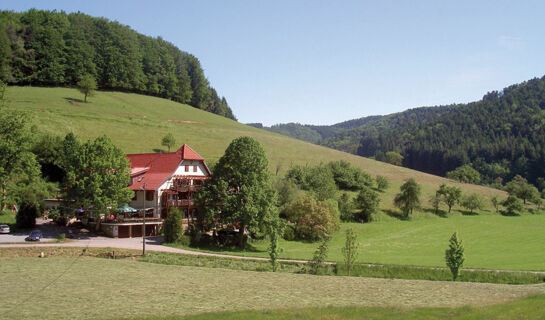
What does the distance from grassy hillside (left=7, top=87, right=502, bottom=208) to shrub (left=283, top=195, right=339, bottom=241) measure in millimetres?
23154

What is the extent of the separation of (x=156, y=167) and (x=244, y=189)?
1700cm

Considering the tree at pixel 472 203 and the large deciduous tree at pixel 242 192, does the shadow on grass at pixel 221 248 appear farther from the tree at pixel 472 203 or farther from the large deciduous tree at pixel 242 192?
the tree at pixel 472 203

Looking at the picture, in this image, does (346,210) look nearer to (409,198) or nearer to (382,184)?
(409,198)

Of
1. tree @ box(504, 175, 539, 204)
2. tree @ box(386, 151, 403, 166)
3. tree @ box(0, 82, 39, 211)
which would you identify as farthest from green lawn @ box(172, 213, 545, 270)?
tree @ box(386, 151, 403, 166)

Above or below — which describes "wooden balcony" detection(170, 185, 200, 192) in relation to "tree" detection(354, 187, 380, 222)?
above

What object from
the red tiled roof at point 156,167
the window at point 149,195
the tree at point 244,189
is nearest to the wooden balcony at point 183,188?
the red tiled roof at point 156,167

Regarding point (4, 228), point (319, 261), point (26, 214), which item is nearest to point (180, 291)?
point (319, 261)

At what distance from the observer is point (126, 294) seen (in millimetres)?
21734

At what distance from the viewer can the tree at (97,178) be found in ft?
143

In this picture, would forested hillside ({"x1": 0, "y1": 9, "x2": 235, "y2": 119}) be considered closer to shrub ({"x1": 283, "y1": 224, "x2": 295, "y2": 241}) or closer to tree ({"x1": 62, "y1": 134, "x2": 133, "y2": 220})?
tree ({"x1": 62, "y1": 134, "x2": 133, "y2": 220})

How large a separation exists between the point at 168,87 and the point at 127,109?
1385 inches

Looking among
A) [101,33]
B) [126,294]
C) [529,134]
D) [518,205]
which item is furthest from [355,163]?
[529,134]

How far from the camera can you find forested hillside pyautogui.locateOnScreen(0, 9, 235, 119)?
343 feet

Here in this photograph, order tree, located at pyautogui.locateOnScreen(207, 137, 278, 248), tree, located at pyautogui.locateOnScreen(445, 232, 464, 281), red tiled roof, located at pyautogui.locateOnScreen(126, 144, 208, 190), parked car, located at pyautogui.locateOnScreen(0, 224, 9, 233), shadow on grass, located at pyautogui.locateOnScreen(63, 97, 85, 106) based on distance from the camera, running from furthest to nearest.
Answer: shadow on grass, located at pyautogui.locateOnScreen(63, 97, 85, 106)
red tiled roof, located at pyautogui.locateOnScreen(126, 144, 208, 190)
tree, located at pyautogui.locateOnScreen(207, 137, 278, 248)
parked car, located at pyautogui.locateOnScreen(0, 224, 9, 233)
tree, located at pyautogui.locateOnScreen(445, 232, 464, 281)
